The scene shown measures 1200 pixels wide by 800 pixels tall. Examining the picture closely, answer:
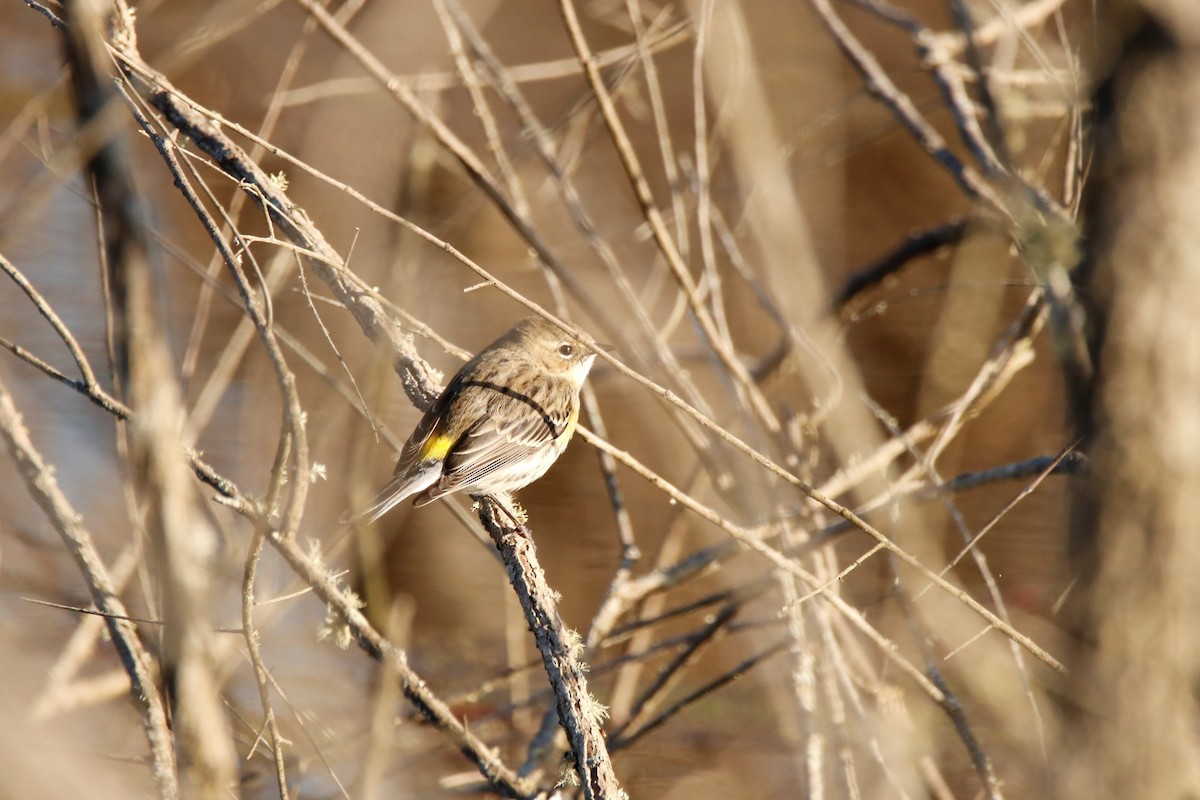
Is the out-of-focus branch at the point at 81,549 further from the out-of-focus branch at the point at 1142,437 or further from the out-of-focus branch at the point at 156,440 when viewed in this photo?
the out-of-focus branch at the point at 1142,437

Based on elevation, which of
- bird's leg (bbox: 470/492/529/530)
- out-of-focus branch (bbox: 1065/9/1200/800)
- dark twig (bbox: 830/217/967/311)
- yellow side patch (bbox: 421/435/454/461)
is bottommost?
out-of-focus branch (bbox: 1065/9/1200/800)

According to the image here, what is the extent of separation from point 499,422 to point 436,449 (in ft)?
1.48

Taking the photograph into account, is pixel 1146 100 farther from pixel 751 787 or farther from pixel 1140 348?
pixel 751 787

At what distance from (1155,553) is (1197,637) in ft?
0.61

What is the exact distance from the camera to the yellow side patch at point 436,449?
5.55 metres

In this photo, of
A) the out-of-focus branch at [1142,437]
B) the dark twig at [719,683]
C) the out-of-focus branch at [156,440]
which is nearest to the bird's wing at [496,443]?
the dark twig at [719,683]

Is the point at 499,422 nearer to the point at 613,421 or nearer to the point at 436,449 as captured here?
the point at 436,449

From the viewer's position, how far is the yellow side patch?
18.2 feet

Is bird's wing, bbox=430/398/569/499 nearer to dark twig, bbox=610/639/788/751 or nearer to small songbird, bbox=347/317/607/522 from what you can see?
small songbird, bbox=347/317/607/522

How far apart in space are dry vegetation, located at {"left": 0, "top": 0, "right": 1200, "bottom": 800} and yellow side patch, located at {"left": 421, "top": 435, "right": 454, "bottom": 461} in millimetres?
221

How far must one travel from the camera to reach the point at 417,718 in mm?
5176

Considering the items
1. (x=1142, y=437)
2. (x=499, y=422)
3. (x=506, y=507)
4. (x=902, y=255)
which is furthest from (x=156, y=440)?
(x=902, y=255)

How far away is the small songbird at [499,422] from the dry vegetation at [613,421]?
0.76 feet

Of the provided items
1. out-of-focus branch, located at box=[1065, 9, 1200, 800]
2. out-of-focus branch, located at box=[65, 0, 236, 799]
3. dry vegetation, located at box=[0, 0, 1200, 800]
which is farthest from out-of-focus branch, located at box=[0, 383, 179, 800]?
out-of-focus branch, located at box=[1065, 9, 1200, 800]
